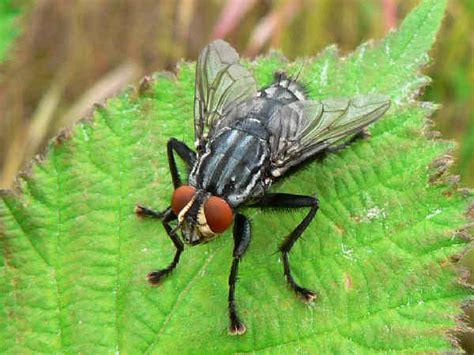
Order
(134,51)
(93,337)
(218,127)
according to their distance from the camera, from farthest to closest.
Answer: (134,51) < (218,127) < (93,337)

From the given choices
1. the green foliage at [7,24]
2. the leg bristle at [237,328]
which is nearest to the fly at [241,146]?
the leg bristle at [237,328]

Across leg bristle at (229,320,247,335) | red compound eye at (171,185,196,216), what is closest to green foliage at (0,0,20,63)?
red compound eye at (171,185,196,216)

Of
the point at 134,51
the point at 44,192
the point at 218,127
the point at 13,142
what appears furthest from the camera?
the point at 134,51

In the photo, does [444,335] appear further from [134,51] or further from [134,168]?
[134,51]

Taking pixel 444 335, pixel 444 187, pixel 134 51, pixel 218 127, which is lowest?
pixel 444 335

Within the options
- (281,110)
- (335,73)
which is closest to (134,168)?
(281,110)

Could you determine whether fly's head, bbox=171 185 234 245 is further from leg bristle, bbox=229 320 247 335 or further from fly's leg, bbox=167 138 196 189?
leg bristle, bbox=229 320 247 335
